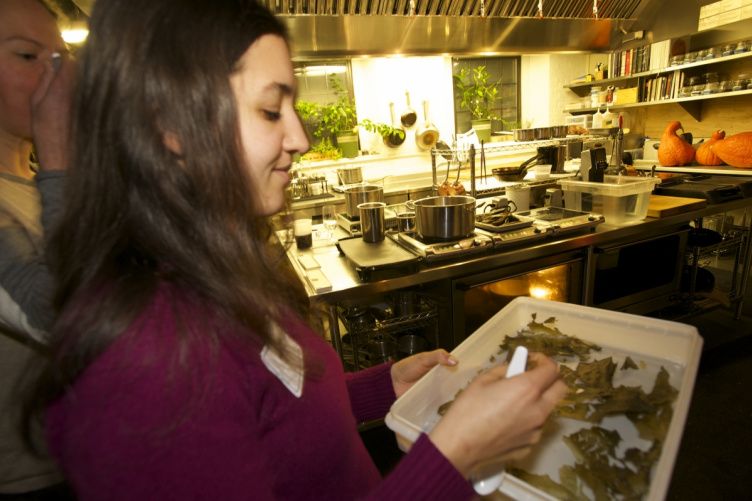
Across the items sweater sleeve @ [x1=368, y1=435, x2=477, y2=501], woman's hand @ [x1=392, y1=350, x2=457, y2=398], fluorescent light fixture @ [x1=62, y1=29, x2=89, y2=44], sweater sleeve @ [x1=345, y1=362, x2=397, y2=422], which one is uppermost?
fluorescent light fixture @ [x1=62, y1=29, x2=89, y2=44]

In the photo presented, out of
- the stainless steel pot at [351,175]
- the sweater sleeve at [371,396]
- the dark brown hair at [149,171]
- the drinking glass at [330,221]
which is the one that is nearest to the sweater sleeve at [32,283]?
the dark brown hair at [149,171]

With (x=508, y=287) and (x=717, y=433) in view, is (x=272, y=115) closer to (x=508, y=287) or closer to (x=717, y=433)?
(x=508, y=287)

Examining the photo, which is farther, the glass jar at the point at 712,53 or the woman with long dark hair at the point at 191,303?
the glass jar at the point at 712,53

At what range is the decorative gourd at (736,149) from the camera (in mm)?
3191

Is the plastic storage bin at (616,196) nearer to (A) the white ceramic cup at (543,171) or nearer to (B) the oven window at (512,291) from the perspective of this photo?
(A) the white ceramic cup at (543,171)

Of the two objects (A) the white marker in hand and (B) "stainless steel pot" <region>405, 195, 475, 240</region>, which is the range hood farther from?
(A) the white marker in hand

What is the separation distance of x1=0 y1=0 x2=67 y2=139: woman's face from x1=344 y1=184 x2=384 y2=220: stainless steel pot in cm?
152

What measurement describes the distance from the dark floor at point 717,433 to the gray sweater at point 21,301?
4.75 ft

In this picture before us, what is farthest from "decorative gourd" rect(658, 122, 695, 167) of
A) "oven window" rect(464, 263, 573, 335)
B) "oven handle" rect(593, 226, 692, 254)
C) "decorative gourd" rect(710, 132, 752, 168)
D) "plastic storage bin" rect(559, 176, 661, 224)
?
"oven window" rect(464, 263, 573, 335)

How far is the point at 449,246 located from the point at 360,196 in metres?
0.75

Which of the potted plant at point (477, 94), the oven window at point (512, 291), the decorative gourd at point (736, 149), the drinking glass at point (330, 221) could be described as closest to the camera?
the oven window at point (512, 291)

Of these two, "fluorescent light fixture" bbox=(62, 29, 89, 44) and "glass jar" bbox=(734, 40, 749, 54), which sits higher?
"fluorescent light fixture" bbox=(62, 29, 89, 44)

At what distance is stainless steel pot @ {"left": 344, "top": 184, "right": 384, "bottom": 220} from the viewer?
2.28 metres

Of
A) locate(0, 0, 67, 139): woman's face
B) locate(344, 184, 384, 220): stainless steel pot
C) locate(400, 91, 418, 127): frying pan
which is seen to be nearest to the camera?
locate(0, 0, 67, 139): woman's face
